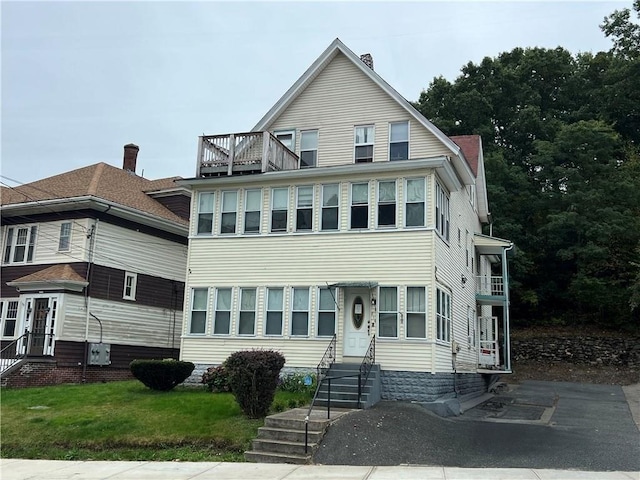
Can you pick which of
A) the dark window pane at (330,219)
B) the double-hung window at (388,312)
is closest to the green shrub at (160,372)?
the double-hung window at (388,312)

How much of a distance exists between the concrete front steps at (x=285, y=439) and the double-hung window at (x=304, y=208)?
24.0 ft

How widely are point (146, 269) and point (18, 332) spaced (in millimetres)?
5191

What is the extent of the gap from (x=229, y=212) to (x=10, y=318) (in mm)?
9622

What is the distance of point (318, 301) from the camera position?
1822 cm

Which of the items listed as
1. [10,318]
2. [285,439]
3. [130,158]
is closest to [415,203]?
[285,439]

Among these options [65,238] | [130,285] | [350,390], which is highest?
[65,238]

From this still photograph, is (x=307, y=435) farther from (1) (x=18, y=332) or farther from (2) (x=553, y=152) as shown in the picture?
(2) (x=553, y=152)

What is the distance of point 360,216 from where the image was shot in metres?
18.4

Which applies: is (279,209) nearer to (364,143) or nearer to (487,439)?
(364,143)

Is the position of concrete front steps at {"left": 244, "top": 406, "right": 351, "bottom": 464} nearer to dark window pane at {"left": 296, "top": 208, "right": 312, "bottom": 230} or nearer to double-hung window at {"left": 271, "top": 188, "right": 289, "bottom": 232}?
dark window pane at {"left": 296, "top": 208, "right": 312, "bottom": 230}

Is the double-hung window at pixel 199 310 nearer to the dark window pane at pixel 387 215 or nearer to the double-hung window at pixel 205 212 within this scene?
the double-hung window at pixel 205 212

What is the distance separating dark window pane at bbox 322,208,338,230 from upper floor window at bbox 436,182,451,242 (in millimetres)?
3138

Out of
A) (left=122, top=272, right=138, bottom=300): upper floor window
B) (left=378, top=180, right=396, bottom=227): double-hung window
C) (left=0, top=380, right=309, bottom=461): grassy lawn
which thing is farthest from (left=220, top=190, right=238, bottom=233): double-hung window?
(left=122, top=272, right=138, bottom=300): upper floor window

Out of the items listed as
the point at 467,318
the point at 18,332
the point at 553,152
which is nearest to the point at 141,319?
the point at 18,332
